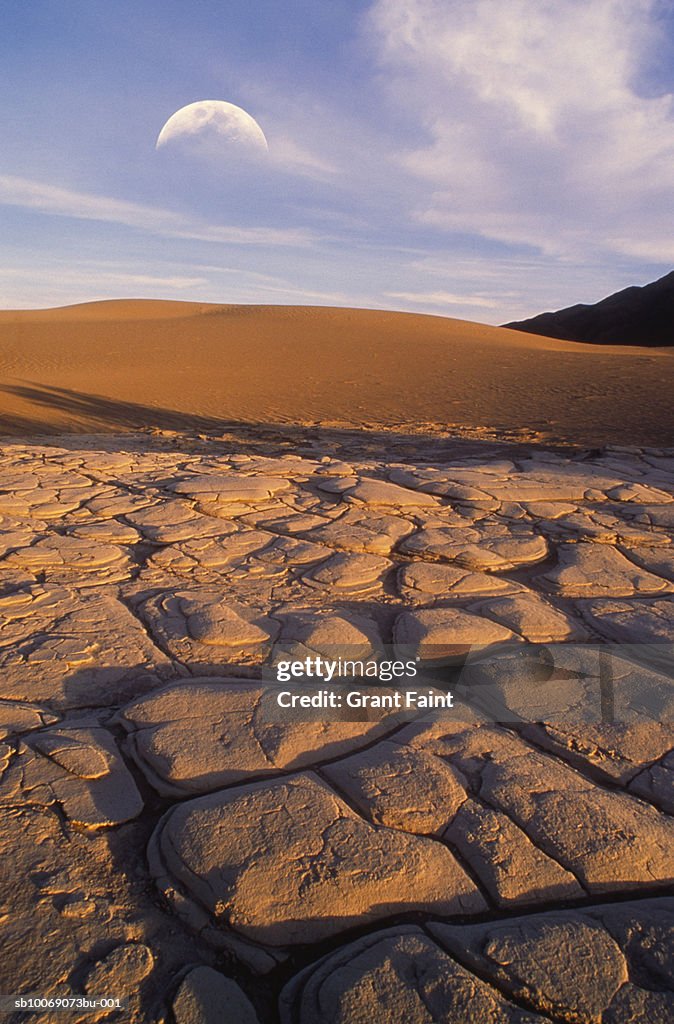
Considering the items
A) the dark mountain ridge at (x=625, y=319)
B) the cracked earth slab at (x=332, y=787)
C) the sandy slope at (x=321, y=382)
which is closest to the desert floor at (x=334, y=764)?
the cracked earth slab at (x=332, y=787)

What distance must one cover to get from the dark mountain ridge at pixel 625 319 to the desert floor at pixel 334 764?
150 ft

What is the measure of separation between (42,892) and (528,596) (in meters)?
1.96

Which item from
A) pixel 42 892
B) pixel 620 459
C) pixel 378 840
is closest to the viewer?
pixel 42 892

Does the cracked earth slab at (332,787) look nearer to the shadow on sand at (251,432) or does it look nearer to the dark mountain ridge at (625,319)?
the shadow on sand at (251,432)

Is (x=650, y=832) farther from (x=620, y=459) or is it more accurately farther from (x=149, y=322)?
(x=149, y=322)

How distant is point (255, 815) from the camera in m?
1.43

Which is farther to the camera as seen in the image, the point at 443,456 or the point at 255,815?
the point at 443,456

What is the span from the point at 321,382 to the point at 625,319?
40.1 m

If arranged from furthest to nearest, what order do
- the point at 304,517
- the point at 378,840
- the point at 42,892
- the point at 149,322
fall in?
1. the point at 149,322
2. the point at 304,517
3. the point at 378,840
4. the point at 42,892

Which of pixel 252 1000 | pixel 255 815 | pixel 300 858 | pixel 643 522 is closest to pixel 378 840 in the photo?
pixel 300 858

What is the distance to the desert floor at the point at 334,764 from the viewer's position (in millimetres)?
1133

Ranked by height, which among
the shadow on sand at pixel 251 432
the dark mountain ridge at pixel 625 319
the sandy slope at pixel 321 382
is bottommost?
the shadow on sand at pixel 251 432

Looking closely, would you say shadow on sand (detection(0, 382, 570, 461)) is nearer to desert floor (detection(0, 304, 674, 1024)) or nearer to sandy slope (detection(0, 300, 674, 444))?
sandy slope (detection(0, 300, 674, 444))

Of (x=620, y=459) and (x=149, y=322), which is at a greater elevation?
(x=149, y=322)
